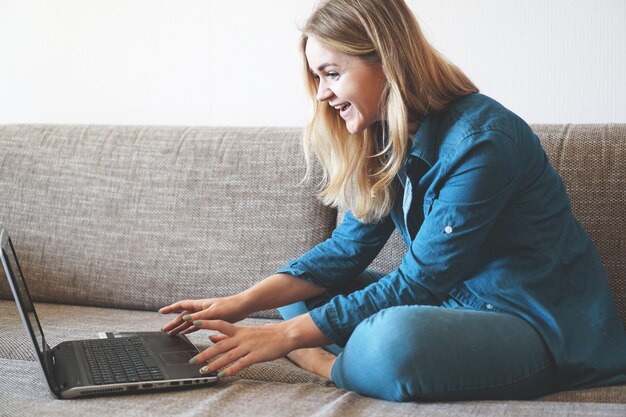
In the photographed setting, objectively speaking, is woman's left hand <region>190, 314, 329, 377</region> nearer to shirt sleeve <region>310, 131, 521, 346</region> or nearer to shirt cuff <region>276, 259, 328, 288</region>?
shirt sleeve <region>310, 131, 521, 346</region>

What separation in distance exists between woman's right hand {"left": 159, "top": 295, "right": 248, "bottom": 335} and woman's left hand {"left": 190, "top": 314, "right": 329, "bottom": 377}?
0.58ft

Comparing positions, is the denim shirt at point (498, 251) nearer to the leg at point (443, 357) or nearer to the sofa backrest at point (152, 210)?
the leg at point (443, 357)

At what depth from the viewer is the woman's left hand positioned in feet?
4.15

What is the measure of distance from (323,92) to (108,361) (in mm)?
623

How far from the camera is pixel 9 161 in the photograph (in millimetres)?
2080

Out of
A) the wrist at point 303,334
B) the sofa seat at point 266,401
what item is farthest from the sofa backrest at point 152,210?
the wrist at point 303,334

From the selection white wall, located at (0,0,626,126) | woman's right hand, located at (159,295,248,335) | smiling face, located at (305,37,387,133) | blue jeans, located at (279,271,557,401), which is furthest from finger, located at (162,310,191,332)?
white wall, located at (0,0,626,126)

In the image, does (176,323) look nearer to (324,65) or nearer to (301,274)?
(301,274)

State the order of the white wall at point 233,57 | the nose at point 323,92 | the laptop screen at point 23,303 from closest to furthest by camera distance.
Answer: the laptop screen at point 23,303
the nose at point 323,92
the white wall at point 233,57

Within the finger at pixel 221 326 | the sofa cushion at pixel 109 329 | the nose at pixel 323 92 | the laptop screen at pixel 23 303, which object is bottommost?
the sofa cushion at pixel 109 329

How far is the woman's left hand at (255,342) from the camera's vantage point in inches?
49.8

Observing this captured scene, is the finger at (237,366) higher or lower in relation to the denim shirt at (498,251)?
lower

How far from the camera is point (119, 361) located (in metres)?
1.36

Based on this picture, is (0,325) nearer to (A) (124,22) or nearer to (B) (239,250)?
(B) (239,250)
